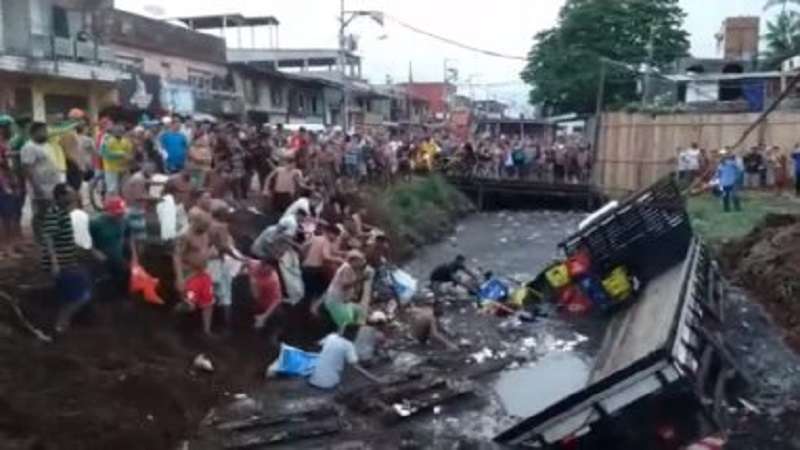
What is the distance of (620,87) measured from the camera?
4769 centimetres

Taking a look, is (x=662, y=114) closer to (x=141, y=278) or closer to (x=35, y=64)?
(x=35, y=64)

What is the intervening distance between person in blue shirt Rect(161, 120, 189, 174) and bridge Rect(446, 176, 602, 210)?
60.6 feet

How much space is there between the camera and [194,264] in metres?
11.3

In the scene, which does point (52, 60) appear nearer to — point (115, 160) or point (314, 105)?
point (115, 160)

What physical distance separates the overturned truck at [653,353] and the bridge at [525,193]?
17005 millimetres

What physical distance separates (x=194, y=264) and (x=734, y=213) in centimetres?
1606

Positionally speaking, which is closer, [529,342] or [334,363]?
[334,363]

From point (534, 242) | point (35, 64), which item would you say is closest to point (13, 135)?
point (35, 64)

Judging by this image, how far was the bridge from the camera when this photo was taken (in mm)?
33125

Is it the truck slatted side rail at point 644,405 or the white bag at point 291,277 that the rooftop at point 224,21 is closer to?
the white bag at point 291,277

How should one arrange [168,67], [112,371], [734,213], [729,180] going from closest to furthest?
[112,371]
[734,213]
[729,180]
[168,67]

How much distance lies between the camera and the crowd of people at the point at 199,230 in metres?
10.8

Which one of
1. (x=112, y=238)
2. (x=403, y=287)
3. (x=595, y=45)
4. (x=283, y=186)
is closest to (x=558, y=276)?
(x=403, y=287)

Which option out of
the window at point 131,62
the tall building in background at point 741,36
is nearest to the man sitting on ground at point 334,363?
the window at point 131,62
